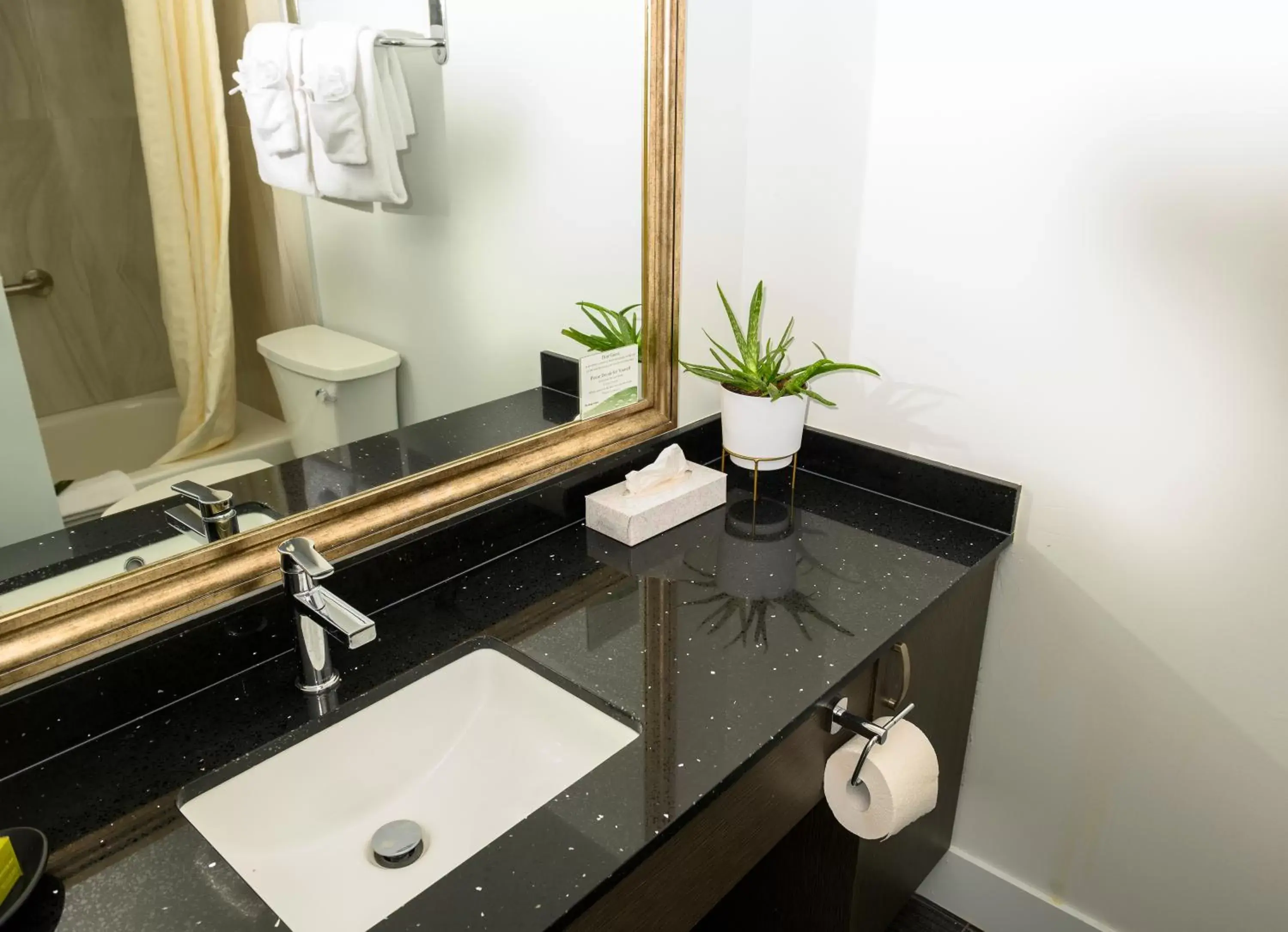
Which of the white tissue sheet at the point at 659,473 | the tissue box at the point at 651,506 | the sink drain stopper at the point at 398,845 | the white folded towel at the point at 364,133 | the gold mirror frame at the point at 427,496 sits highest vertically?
the white folded towel at the point at 364,133

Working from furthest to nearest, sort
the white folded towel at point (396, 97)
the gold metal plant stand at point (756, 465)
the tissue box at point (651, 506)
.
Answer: the gold metal plant stand at point (756, 465) → the tissue box at point (651, 506) → the white folded towel at point (396, 97)

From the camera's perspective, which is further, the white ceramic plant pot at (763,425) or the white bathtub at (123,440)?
the white ceramic plant pot at (763,425)

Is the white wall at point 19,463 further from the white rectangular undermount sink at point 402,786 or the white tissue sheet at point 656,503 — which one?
the white tissue sheet at point 656,503

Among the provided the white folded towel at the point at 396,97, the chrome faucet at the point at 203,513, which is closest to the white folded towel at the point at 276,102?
the white folded towel at the point at 396,97

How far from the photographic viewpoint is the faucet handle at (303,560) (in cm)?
100

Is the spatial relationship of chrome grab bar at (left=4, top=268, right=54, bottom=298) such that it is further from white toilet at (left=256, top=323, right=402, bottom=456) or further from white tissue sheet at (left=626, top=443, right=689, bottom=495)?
white tissue sheet at (left=626, top=443, right=689, bottom=495)

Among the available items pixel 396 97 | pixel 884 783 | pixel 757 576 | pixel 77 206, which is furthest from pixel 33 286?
pixel 884 783

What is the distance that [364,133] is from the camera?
110 centimetres

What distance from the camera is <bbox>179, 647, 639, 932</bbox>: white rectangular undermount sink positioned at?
938mm

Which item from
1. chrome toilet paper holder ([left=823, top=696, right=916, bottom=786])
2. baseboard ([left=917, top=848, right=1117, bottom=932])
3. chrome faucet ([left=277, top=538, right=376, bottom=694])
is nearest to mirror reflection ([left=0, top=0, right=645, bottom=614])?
chrome faucet ([left=277, top=538, right=376, bottom=694])

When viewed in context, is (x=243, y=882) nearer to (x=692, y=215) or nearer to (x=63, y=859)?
(x=63, y=859)

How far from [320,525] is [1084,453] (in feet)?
3.33

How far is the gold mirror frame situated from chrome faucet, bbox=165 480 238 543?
2 centimetres

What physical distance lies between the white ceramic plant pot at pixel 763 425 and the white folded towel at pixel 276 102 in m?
0.70
